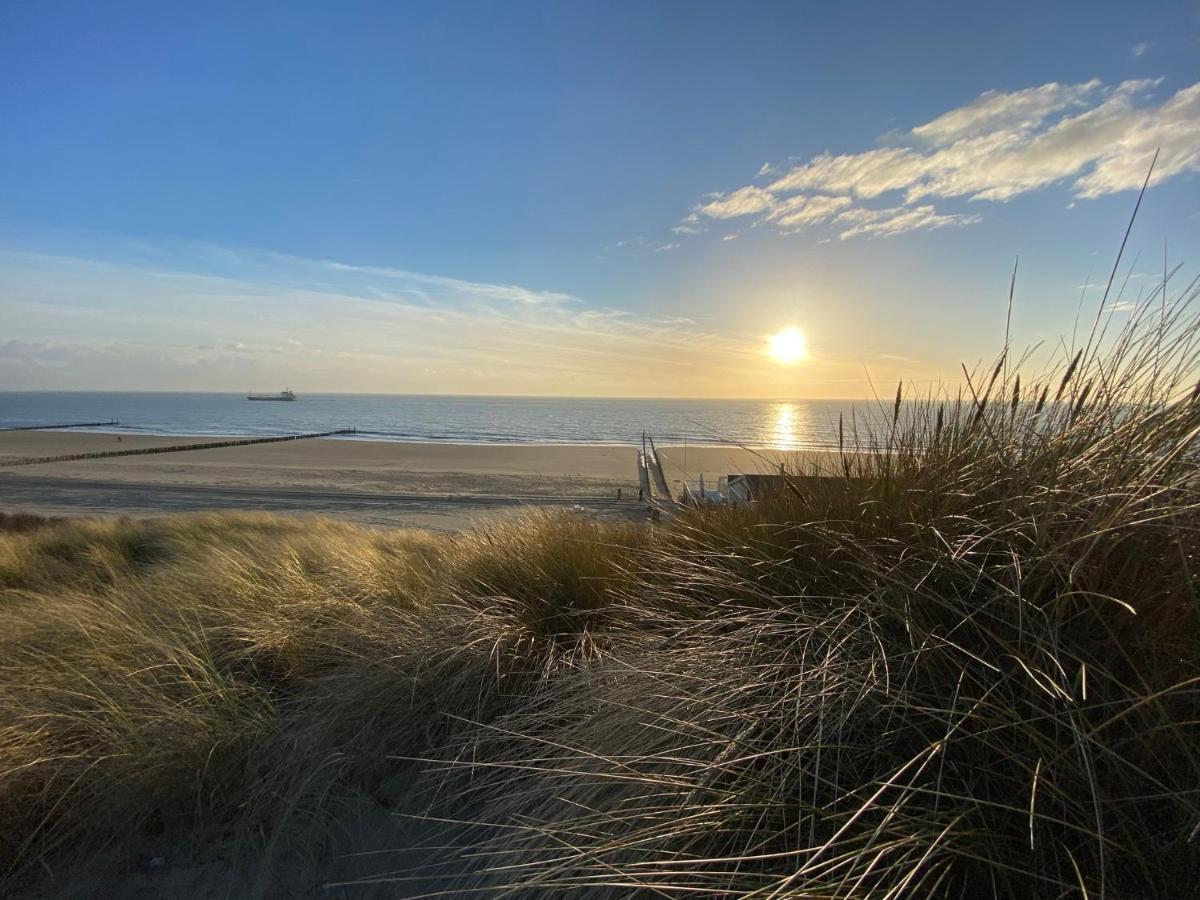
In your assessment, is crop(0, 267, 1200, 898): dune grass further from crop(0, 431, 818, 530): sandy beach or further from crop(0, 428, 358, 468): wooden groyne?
crop(0, 428, 358, 468): wooden groyne

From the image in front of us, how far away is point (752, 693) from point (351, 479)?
26027 mm

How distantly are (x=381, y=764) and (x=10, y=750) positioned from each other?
152 centimetres

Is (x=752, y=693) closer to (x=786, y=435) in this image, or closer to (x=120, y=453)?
(x=120, y=453)

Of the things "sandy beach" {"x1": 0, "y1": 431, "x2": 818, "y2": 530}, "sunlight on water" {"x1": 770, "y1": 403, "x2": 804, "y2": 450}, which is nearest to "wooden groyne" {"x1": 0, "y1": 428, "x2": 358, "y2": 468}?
"sandy beach" {"x1": 0, "y1": 431, "x2": 818, "y2": 530}

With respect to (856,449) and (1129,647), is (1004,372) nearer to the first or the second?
(856,449)

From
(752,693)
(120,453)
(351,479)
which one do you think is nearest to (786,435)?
(351,479)

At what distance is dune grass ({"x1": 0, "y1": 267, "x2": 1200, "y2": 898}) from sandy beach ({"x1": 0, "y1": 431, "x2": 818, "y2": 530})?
569cm

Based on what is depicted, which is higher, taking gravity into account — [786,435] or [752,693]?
[786,435]

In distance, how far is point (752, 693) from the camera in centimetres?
203

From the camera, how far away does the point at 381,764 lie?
9.02ft

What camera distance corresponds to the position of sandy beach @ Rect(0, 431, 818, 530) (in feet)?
59.1

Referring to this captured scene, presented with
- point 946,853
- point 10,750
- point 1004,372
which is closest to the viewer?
point 946,853

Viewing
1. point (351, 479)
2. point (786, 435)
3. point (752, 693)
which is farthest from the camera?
point (786, 435)

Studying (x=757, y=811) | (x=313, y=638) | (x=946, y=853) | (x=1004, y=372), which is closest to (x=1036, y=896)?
(x=946, y=853)
